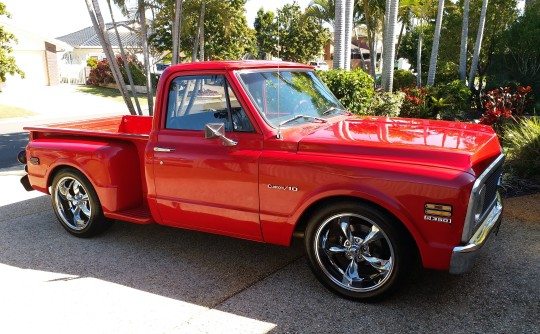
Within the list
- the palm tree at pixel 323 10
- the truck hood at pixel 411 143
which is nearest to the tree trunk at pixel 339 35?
the truck hood at pixel 411 143

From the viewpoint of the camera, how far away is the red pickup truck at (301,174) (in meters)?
3.27

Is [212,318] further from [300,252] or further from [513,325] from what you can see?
[513,325]

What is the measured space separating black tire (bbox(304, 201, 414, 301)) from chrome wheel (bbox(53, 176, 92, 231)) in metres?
2.79

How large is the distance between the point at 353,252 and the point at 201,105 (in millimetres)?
1911

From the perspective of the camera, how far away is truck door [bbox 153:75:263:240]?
12.9ft

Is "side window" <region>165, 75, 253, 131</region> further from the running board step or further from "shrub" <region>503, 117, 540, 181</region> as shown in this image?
"shrub" <region>503, 117, 540, 181</region>

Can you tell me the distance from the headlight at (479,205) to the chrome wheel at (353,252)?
2.14 ft

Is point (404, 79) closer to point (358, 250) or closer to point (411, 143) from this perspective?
point (411, 143)

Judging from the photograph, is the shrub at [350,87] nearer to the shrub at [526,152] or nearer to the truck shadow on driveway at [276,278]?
the shrub at [526,152]

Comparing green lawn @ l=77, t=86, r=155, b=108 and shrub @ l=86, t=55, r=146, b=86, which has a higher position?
shrub @ l=86, t=55, r=146, b=86

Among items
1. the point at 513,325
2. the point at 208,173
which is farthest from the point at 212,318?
the point at 513,325

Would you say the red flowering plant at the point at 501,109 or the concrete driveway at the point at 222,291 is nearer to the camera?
the concrete driveway at the point at 222,291

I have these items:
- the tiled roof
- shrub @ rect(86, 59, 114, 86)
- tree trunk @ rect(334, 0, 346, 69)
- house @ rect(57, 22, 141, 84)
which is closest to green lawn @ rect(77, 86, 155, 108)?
shrub @ rect(86, 59, 114, 86)

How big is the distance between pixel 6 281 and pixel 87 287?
2.62 feet
